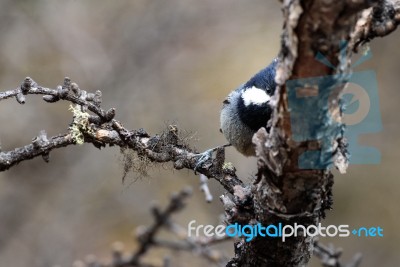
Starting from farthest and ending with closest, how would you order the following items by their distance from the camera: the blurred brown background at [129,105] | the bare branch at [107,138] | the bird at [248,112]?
the blurred brown background at [129,105], the bird at [248,112], the bare branch at [107,138]

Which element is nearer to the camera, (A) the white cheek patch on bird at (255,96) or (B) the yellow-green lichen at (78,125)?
(B) the yellow-green lichen at (78,125)

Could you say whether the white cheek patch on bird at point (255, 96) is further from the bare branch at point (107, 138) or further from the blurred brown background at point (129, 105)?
the blurred brown background at point (129, 105)

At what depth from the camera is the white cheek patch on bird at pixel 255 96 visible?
70.2 inches

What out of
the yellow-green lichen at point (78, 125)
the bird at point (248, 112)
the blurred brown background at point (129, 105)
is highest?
the blurred brown background at point (129, 105)

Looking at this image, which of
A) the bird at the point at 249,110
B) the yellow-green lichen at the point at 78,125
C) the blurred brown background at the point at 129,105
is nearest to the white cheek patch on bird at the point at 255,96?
the bird at the point at 249,110

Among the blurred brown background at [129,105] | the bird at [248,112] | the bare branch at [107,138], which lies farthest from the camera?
the blurred brown background at [129,105]

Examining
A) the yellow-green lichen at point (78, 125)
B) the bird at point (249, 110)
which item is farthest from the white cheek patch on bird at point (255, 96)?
the yellow-green lichen at point (78, 125)

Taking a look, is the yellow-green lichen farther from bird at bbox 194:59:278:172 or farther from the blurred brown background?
the blurred brown background

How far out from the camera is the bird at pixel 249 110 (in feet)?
5.88

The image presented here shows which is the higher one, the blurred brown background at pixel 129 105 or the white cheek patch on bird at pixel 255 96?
the blurred brown background at pixel 129 105

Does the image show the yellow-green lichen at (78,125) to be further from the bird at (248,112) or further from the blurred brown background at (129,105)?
the blurred brown background at (129,105)

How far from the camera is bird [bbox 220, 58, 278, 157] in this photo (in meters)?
1.79

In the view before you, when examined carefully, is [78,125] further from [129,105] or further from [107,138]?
[129,105]

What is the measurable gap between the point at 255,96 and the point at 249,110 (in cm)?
6
